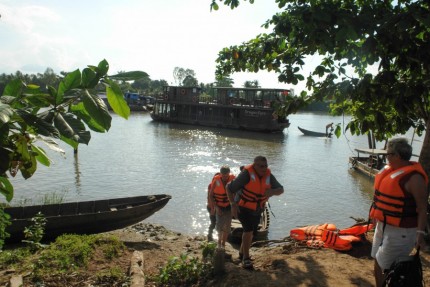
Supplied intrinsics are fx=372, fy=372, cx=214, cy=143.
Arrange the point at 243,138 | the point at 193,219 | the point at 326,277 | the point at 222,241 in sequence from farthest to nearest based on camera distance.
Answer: the point at 243,138, the point at 193,219, the point at 222,241, the point at 326,277

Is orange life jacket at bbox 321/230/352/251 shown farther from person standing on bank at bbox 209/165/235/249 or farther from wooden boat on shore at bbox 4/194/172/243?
wooden boat on shore at bbox 4/194/172/243

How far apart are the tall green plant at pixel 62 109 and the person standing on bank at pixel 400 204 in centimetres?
322

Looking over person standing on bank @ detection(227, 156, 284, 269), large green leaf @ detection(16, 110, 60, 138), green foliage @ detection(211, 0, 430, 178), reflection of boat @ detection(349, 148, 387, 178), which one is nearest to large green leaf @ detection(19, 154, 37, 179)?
large green leaf @ detection(16, 110, 60, 138)

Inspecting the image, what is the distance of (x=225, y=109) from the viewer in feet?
159

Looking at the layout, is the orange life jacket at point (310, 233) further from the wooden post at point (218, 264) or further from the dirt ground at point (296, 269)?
the wooden post at point (218, 264)

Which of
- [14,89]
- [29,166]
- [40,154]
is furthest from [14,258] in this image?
[14,89]

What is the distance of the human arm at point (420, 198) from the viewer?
11.6 ft

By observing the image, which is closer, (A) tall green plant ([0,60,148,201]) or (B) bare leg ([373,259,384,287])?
(A) tall green plant ([0,60,148,201])

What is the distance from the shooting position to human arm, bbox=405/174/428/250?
3.55m

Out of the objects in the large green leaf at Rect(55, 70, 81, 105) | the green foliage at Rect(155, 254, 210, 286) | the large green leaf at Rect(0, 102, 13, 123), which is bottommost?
the green foliage at Rect(155, 254, 210, 286)

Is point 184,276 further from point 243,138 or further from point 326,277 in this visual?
point 243,138

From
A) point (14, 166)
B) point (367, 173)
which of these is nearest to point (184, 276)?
point (14, 166)

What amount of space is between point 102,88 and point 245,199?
466cm

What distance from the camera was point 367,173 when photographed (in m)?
22.3
